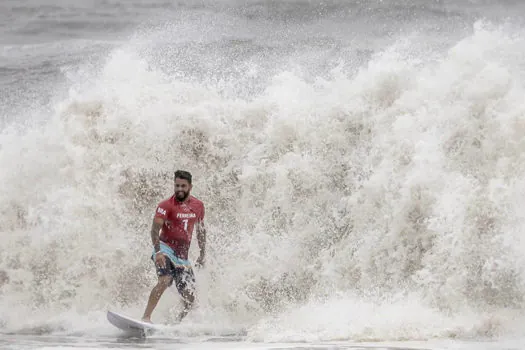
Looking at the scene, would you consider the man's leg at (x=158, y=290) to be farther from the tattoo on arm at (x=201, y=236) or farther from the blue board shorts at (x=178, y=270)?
the tattoo on arm at (x=201, y=236)

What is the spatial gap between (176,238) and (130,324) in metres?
0.93

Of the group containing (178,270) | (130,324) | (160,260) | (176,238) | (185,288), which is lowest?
(130,324)

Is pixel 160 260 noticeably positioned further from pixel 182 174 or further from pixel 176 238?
pixel 182 174

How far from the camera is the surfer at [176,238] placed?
8242mm

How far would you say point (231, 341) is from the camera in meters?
7.73

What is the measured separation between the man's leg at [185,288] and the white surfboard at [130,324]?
16.9 inches

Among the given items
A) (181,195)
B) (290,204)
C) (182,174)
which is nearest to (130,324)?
(181,195)

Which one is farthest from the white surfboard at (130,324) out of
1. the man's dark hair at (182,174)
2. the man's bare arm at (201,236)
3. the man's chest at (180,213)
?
the man's dark hair at (182,174)

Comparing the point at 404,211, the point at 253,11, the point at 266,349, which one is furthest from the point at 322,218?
the point at 253,11

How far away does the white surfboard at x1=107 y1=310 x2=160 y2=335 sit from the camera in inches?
319

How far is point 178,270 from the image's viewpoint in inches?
333

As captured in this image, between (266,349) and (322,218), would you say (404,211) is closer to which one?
(322,218)

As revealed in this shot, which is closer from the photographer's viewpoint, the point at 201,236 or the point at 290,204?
the point at 201,236

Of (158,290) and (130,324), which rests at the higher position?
(158,290)
